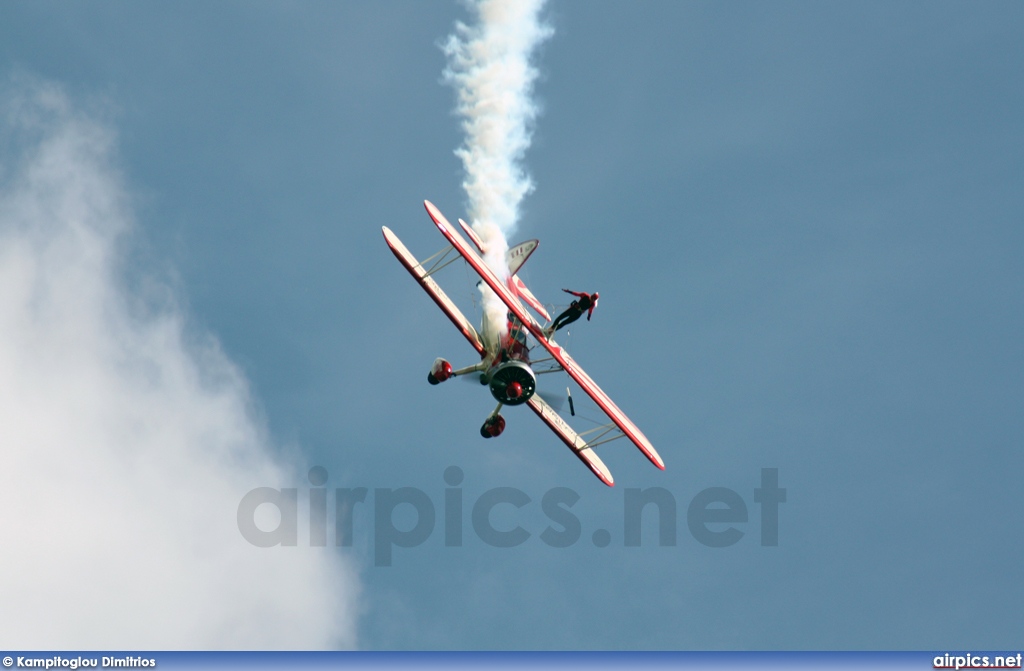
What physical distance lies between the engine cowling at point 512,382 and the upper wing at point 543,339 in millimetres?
1440

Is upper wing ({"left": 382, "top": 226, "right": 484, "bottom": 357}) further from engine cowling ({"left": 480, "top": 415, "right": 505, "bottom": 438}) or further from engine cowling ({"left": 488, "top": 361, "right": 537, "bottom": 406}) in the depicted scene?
engine cowling ({"left": 480, "top": 415, "right": 505, "bottom": 438})

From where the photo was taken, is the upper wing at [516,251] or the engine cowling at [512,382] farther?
the upper wing at [516,251]

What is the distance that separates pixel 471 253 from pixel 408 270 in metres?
4.14

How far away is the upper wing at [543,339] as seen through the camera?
56.0 m

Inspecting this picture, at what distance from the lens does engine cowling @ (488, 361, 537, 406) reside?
58.0 meters

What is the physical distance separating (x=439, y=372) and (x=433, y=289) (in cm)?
371

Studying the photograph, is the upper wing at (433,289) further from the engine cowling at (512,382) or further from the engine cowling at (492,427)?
the engine cowling at (492,427)

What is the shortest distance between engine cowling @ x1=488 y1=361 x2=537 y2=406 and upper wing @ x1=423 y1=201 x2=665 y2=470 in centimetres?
144

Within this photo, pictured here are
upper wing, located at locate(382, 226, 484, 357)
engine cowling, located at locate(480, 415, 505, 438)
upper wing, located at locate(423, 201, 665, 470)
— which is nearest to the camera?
upper wing, located at locate(423, 201, 665, 470)

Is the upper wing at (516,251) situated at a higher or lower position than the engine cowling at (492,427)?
higher

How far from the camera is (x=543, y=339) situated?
189 feet

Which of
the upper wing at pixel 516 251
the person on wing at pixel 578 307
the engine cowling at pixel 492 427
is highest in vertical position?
the upper wing at pixel 516 251

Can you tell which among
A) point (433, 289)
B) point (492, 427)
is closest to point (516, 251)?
point (433, 289)

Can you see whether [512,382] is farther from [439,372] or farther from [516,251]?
[516,251]
